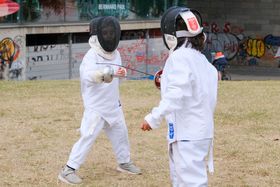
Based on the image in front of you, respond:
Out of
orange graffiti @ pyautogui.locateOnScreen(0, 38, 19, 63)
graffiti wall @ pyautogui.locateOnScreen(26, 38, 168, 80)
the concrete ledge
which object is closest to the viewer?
orange graffiti @ pyautogui.locateOnScreen(0, 38, 19, 63)

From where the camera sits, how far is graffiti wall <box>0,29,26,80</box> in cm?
1997

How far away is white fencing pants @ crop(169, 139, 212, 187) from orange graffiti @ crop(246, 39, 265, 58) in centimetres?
2719

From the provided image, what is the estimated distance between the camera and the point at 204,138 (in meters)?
4.79

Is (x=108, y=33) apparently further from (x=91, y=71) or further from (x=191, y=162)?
(x=191, y=162)

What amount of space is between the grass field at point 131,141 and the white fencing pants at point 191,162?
1.50 metres

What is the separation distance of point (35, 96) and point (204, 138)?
7271 mm

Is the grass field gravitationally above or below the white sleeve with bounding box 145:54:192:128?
below

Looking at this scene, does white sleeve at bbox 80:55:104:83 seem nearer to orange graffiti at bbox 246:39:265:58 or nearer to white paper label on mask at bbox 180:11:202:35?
white paper label on mask at bbox 180:11:202:35

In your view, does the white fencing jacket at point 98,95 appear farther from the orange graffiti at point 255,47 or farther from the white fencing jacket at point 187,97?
the orange graffiti at point 255,47

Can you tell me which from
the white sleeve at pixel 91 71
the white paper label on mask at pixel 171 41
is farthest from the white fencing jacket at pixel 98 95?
the white paper label on mask at pixel 171 41

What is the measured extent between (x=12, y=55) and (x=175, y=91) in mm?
16258

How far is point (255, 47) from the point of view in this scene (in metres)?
31.6

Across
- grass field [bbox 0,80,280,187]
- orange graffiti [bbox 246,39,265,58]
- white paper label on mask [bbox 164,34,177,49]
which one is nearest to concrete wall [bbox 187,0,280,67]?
orange graffiti [bbox 246,39,265,58]

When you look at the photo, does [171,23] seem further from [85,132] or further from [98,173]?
[98,173]
